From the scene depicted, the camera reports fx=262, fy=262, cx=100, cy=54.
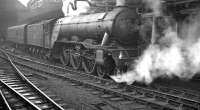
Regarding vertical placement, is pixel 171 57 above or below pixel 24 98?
above

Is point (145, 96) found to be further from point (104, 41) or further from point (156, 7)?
point (104, 41)

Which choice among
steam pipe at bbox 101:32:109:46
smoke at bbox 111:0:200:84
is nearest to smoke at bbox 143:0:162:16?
smoke at bbox 111:0:200:84

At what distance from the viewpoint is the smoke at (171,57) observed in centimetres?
804

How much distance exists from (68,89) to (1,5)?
132 ft

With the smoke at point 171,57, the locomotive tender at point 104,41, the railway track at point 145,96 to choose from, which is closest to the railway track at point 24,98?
Answer: the railway track at point 145,96

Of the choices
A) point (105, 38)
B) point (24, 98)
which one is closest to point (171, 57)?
point (105, 38)

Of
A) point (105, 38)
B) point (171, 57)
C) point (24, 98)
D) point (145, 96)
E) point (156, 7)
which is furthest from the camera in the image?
point (105, 38)

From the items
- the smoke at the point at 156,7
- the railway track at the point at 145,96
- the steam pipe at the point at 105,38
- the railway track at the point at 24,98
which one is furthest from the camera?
the steam pipe at the point at 105,38

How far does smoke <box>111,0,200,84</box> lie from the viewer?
26.4 feet

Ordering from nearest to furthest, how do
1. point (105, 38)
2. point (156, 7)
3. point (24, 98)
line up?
1. point (24, 98)
2. point (156, 7)
3. point (105, 38)

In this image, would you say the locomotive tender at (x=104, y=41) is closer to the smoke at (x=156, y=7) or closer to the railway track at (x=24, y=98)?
the smoke at (x=156, y=7)

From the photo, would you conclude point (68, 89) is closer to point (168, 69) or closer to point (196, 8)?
point (168, 69)

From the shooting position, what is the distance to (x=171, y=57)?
8336mm

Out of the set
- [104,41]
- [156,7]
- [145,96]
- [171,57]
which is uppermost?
[156,7]
